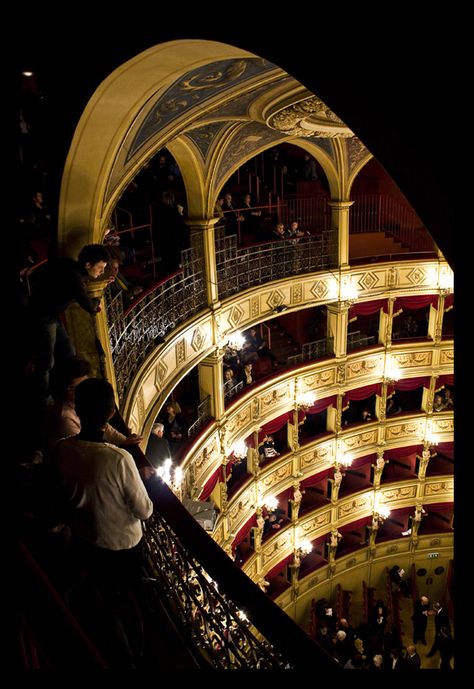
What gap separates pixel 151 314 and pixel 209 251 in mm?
2613

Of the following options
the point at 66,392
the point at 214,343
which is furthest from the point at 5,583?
the point at 214,343

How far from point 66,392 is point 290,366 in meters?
12.5

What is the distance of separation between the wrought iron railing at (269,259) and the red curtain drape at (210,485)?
4200mm

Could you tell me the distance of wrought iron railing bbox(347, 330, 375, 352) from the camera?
1803cm

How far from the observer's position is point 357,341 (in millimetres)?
17938

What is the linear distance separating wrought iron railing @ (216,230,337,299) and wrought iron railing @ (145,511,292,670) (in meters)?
8.98

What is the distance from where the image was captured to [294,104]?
27.8 ft

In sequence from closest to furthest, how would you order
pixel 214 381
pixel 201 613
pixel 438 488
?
pixel 201 613 → pixel 214 381 → pixel 438 488

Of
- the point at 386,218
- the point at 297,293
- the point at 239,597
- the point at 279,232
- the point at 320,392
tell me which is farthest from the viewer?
the point at 386,218

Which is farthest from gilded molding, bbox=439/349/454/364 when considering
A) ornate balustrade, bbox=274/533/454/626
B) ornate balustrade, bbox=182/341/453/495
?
ornate balustrade, bbox=274/533/454/626

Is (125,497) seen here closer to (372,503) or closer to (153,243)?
(153,243)

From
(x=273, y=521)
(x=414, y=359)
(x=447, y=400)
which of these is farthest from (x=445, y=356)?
(x=273, y=521)

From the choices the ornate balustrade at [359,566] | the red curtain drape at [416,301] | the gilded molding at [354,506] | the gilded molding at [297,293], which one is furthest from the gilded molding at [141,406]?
the gilded molding at [354,506]

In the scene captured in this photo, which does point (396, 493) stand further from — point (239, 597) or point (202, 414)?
point (239, 597)
